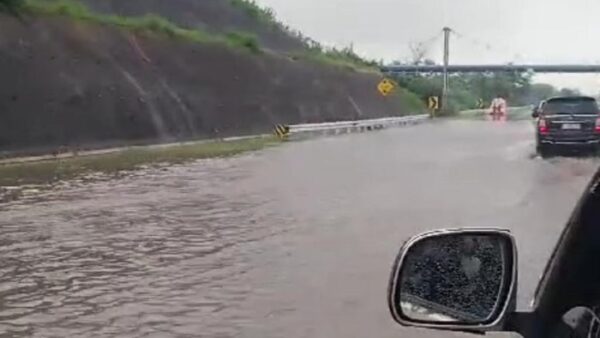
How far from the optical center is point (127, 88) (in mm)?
38344

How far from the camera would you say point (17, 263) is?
35.8ft

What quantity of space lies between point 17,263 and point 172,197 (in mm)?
7045

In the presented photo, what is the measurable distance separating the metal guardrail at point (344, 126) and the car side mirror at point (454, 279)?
135ft

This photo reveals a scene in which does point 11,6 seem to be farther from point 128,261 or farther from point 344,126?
point 128,261

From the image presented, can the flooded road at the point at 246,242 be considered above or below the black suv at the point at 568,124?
below

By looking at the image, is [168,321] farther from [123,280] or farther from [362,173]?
[362,173]

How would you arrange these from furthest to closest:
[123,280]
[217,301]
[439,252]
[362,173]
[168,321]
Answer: [362,173], [123,280], [217,301], [168,321], [439,252]

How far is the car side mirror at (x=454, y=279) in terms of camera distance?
279 cm

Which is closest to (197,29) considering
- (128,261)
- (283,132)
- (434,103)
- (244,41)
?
(244,41)

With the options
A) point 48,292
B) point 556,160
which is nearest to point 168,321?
point 48,292

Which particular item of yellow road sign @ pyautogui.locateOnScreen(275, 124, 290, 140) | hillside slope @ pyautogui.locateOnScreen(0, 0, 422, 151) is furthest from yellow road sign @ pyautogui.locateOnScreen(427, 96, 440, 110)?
yellow road sign @ pyautogui.locateOnScreen(275, 124, 290, 140)

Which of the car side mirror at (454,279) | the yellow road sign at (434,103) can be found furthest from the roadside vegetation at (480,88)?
the car side mirror at (454,279)

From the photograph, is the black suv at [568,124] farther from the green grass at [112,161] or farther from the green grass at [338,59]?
the green grass at [338,59]

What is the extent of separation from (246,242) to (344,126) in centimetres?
3915
